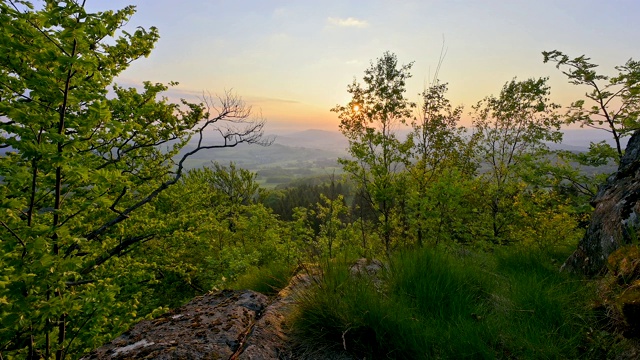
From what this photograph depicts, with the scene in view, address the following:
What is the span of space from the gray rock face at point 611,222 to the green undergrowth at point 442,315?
522 mm

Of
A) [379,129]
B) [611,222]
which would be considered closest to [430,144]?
[379,129]

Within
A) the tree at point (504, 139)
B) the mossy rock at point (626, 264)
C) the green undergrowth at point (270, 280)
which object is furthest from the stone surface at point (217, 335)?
the tree at point (504, 139)

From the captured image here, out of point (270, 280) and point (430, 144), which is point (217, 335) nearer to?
point (270, 280)

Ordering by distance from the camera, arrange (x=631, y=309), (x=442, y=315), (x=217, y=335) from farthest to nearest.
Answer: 1. (x=442, y=315)
2. (x=217, y=335)
3. (x=631, y=309)

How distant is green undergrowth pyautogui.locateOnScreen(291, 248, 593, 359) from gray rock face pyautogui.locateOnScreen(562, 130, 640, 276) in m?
0.52

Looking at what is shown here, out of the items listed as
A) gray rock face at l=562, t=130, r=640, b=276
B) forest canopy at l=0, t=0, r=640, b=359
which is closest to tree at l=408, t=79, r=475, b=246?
forest canopy at l=0, t=0, r=640, b=359

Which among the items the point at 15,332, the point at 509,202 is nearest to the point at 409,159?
the point at 509,202

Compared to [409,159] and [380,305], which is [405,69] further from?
[380,305]

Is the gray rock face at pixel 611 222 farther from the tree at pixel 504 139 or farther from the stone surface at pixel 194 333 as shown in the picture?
the tree at pixel 504 139

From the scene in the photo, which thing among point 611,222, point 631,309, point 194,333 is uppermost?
point 611,222

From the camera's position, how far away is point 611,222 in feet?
14.3

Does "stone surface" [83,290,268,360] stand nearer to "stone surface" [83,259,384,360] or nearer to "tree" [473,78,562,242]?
"stone surface" [83,259,384,360]

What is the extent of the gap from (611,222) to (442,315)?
3.37 m

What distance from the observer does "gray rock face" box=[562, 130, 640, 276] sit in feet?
13.3
